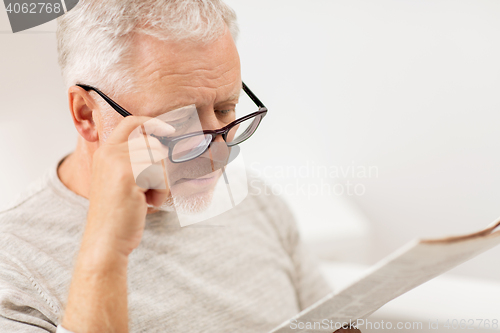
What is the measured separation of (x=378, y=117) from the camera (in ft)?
5.97

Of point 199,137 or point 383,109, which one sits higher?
point 199,137

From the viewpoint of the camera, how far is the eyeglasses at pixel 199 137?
75cm

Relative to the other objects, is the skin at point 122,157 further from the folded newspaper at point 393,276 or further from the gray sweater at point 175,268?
the folded newspaper at point 393,276

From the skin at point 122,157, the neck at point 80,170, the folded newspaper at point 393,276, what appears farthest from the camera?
the neck at point 80,170

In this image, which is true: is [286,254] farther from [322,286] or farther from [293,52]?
[293,52]

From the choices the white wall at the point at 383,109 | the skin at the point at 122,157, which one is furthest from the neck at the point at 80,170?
the white wall at the point at 383,109

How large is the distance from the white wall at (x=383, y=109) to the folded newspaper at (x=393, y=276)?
3.50 ft

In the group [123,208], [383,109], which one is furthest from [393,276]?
[383,109]

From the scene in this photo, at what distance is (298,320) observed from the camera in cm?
60

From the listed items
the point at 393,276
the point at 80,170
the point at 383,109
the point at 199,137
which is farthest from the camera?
the point at 383,109

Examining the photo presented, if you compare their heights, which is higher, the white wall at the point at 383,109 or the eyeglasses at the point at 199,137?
the eyeglasses at the point at 199,137

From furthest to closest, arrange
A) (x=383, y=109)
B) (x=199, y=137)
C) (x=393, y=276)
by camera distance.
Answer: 1. (x=383, y=109)
2. (x=199, y=137)
3. (x=393, y=276)

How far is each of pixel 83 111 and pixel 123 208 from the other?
316 mm

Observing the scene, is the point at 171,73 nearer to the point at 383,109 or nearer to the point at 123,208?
the point at 123,208
